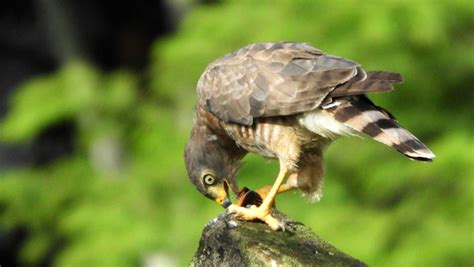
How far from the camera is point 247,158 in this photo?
31.3 feet

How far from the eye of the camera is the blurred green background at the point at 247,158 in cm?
968

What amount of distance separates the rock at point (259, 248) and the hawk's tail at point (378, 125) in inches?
19.5

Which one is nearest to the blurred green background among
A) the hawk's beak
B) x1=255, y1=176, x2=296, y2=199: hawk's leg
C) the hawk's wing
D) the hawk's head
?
the hawk's head

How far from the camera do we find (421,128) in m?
10.3

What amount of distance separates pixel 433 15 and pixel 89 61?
5.17 metres

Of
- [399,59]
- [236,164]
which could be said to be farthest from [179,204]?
[236,164]

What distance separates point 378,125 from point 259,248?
0.82m

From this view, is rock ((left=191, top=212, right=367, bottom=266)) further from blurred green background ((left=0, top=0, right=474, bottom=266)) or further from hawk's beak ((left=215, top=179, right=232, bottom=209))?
blurred green background ((left=0, top=0, right=474, bottom=266))

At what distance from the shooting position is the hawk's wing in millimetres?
5277

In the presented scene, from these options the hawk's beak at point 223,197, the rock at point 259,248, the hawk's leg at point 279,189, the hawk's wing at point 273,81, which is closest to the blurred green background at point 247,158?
the hawk's beak at point 223,197

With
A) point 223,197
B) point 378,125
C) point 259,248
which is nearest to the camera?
point 259,248

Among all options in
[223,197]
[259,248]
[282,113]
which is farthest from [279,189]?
[259,248]

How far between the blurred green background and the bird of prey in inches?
143

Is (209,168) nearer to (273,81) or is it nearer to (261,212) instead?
(273,81)
